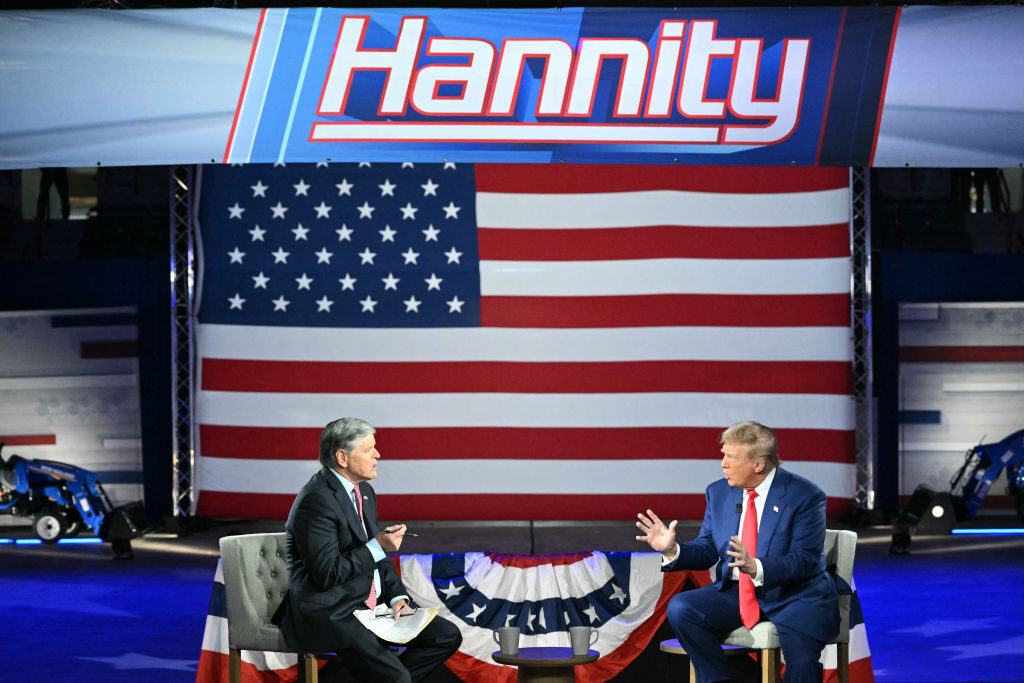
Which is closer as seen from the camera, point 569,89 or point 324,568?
point 324,568

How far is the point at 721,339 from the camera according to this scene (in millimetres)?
8320

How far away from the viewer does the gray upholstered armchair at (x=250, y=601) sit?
384cm

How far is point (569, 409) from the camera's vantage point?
8297 millimetres

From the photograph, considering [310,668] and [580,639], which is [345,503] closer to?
[310,668]

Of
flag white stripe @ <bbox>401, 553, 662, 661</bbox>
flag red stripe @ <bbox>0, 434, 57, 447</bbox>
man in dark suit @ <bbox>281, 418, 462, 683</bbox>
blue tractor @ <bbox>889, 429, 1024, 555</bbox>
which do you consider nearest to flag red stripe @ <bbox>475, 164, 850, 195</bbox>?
blue tractor @ <bbox>889, 429, 1024, 555</bbox>

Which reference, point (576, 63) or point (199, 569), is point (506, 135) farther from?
point (199, 569)

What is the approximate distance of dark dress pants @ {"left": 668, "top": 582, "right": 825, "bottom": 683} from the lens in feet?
11.8

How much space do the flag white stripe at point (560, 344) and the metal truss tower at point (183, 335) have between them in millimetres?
717

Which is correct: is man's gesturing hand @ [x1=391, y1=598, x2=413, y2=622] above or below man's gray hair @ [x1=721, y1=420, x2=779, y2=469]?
below

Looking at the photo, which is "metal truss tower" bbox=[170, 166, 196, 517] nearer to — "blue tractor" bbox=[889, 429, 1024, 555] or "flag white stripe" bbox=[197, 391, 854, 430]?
"flag white stripe" bbox=[197, 391, 854, 430]

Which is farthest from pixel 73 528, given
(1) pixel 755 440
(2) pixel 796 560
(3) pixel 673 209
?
(2) pixel 796 560

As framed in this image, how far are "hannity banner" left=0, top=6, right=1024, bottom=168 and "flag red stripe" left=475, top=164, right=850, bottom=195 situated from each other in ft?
Answer: 9.70

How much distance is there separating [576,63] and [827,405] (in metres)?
4.00

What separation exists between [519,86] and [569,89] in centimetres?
23
